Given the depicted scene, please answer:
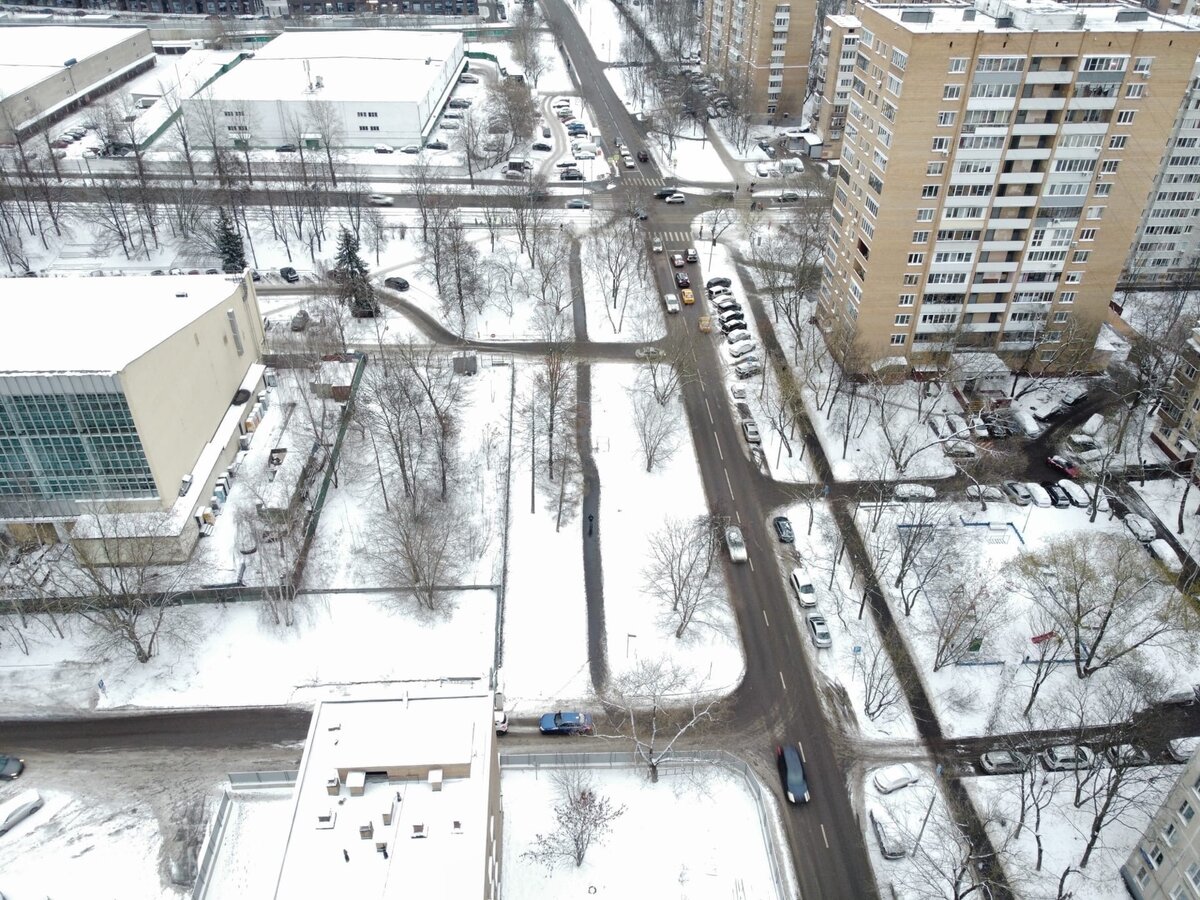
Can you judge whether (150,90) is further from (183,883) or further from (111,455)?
(183,883)

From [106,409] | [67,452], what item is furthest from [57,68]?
[106,409]

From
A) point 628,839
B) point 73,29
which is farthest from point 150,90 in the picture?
point 628,839

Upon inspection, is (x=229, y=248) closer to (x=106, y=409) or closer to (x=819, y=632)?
(x=106, y=409)

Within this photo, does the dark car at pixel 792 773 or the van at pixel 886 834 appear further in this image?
the dark car at pixel 792 773

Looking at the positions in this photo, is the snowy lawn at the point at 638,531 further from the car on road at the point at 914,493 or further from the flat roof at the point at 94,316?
the flat roof at the point at 94,316

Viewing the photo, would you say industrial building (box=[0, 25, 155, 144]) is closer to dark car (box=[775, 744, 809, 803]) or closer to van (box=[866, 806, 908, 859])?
dark car (box=[775, 744, 809, 803])

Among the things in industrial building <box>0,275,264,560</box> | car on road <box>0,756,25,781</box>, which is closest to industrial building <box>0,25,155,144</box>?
industrial building <box>0,275,264,560</box>

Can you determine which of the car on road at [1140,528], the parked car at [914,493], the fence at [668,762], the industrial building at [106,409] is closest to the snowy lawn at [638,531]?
the fence at [668,762]
